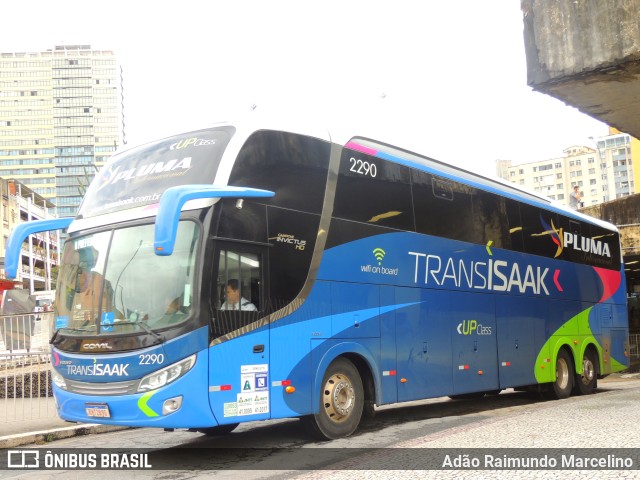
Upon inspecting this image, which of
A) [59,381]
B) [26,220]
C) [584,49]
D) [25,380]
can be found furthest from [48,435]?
[26,220]

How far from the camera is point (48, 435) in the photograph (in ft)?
34.7

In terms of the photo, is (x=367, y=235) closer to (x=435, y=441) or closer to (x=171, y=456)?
(x=435, y=441)

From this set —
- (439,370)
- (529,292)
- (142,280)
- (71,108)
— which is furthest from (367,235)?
(71,108)

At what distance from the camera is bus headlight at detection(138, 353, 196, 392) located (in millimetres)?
7328

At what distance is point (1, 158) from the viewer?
150 meters

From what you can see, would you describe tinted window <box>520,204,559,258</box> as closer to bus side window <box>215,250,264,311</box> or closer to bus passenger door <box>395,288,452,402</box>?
bus passenger door <box>395,288,452,402</box>

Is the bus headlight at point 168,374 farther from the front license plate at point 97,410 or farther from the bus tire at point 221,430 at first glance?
the bus tire at point 221,430

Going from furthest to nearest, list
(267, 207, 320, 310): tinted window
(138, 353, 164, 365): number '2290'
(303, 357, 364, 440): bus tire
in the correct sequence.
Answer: (303, 357, 364, 440): bus tire
(267, 207, 320, 310): tinted window
(138, 353, 164, 365): number '2290'

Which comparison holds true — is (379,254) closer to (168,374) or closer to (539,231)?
(168,374)

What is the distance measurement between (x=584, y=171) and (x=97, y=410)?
5710 inches

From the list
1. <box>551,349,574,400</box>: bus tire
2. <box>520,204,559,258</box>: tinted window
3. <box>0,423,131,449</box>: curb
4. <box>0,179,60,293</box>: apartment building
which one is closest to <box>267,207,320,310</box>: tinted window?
<box>0,423,131,449</box>: curb

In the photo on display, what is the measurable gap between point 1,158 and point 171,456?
158 meters

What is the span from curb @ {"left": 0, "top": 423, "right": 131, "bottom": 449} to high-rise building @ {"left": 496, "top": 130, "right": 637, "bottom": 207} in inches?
4849

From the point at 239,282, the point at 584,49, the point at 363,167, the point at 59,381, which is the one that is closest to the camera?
the point at 239,282
